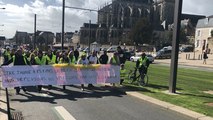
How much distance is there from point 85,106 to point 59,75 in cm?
420

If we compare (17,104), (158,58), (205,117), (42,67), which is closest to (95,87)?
(42,67)

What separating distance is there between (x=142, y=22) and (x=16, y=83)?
3883 inches

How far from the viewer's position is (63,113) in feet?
35.3

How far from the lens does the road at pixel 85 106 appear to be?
1040cm

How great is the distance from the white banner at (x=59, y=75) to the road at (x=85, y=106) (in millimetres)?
530

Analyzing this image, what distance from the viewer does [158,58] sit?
2571 inches

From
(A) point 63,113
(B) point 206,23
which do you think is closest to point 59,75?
(A) point 63,113

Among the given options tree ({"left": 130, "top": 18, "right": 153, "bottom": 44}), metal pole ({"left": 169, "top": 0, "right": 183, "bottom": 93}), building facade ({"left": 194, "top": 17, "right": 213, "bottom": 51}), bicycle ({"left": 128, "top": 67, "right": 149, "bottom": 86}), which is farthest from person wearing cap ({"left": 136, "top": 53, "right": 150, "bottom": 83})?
tree ({"left": 130, "top": 18, "right": 153, "bottom": 44})

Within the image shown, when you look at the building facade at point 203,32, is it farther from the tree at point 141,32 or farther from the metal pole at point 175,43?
the metal pole at point 175,43

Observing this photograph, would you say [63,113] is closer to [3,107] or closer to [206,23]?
[3,107]

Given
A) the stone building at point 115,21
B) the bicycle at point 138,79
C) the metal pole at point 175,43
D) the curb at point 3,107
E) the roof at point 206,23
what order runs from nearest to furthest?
the curb at point 3,107 < the metal pole at point 175,43 < the bicycle at point 138,79 < the roof at point 206,23 < the stone building at point 115,21

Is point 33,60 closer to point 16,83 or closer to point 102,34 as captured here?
point 16,83

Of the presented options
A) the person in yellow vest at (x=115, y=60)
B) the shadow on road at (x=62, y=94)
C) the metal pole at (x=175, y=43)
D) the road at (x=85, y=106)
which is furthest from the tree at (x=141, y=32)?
the road at (x=85, y=106)

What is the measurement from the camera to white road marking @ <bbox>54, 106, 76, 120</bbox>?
1017 centimetres
